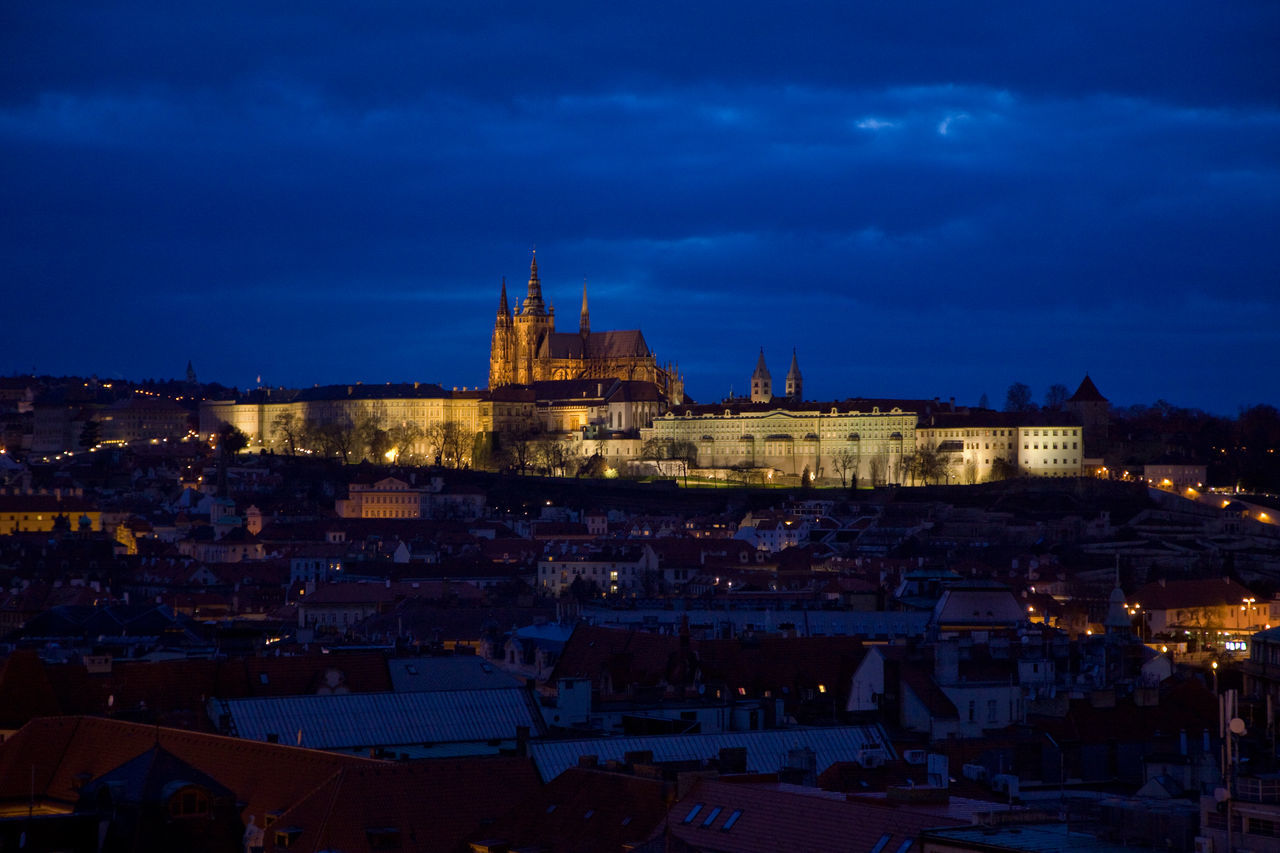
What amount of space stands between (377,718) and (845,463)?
470 feet

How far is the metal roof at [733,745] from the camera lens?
89.8 ft

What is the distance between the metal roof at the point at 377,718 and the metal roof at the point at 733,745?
3.23 m

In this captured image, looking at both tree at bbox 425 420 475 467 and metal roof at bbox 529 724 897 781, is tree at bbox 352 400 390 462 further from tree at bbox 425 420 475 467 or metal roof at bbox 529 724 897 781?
metal roof at bbox 529 724 897 781

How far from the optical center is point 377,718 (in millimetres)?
31047

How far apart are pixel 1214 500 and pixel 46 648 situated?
96.4 m

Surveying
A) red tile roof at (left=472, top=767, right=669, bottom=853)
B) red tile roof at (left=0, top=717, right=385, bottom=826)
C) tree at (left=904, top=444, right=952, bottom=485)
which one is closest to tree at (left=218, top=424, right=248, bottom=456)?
tree at (left=904, top=444, right=952, bottom=485)

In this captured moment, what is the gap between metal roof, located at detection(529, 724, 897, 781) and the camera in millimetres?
27375

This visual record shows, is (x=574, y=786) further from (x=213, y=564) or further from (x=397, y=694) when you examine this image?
(x=213, y=564)

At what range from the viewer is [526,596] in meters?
86.4

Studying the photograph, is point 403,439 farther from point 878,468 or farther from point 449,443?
point 878,468

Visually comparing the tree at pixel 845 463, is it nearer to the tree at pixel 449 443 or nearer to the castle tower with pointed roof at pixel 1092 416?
the castle tower with pointed roof at pixel 1092 416

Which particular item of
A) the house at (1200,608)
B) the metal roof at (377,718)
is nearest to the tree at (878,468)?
the house at (1200,608)

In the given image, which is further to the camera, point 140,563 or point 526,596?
point 140,563

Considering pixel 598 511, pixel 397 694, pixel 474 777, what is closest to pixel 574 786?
pixel 474 777
